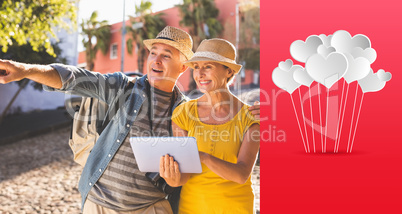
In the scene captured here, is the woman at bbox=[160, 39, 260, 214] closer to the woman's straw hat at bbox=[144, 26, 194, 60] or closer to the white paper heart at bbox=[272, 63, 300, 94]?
the woman's straw hat at bbox=[144, 26, 194, 60]

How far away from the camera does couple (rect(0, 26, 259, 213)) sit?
1974mm

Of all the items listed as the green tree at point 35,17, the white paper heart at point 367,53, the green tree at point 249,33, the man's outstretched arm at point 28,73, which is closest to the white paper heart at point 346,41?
the white paper heart at point 367,53

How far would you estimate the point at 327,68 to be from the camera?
60.6 inches

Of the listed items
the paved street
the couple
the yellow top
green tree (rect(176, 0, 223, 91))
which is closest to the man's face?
the couple

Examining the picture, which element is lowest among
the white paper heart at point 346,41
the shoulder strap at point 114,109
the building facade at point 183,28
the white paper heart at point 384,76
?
the shoulder strap at point 114,109

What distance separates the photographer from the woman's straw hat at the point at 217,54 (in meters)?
2.04

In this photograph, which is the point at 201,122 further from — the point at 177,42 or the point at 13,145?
the point at 13,145

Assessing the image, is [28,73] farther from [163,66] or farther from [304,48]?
[304,48]

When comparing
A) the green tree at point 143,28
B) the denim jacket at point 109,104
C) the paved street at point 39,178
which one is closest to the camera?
the denim jacket at point 109,104

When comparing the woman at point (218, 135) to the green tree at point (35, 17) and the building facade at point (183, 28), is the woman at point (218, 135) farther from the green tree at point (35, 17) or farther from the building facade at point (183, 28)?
the building facade at point (183, 28)

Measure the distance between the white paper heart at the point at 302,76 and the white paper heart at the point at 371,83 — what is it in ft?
0.65

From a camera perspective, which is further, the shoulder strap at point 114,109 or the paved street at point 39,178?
the paved street at point 39,178

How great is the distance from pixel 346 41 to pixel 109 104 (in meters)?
1.60

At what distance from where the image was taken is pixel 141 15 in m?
23.0
